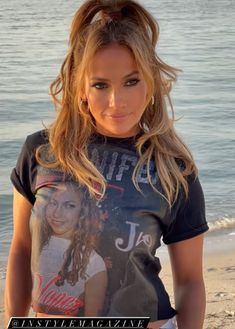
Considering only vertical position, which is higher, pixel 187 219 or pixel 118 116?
pixel 118 116

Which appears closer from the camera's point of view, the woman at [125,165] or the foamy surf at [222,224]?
the woman at [125,165]

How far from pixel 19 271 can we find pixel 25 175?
31 centimetres

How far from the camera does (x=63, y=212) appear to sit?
2566mm

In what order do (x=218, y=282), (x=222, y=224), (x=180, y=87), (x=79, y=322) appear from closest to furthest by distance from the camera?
(x=79, y=322) < (x=218, y=282) < (x=222, y=224) < (x=180, y=87)

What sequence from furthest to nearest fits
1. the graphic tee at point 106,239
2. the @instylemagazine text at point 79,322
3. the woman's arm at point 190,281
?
the woman's arm at point 190,281, the graphic tee at point 106,239, the @instylemagazine text at point 79,322

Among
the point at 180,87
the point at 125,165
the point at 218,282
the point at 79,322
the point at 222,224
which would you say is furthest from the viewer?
the point at 180,87

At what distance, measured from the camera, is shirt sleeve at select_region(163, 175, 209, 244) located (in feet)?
8.63

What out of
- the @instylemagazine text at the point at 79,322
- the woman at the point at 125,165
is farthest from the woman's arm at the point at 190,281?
the @instylemagazine text at the point at 79,322

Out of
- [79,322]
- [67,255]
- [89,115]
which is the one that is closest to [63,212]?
[67,255]

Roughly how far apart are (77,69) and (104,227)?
0.52 meters

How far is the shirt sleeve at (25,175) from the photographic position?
2697 mm

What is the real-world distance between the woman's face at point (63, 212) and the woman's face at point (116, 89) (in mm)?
251

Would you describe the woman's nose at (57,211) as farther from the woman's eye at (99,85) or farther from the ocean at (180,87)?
the ocean at (180,87)

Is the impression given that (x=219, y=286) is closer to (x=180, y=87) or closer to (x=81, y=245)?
(x=81, y=245)
